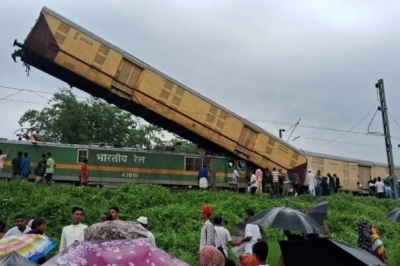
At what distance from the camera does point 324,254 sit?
15.3 feet

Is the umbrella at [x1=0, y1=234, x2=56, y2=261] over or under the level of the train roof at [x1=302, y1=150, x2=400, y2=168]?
under

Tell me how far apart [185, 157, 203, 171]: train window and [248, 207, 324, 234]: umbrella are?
54.5 feet

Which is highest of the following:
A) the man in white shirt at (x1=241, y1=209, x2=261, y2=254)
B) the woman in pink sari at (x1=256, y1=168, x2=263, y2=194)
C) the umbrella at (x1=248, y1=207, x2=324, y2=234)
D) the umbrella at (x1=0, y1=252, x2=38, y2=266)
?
the woman in pink sari at (x1=256, y1=168, x2=263, y2=194)

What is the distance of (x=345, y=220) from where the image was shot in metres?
16.2

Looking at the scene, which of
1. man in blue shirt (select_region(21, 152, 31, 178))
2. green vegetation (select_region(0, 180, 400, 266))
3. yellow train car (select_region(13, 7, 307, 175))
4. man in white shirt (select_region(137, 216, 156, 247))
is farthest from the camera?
yellow train car (select_region(13, 7, 307, 175))

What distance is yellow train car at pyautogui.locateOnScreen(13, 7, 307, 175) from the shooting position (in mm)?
19094

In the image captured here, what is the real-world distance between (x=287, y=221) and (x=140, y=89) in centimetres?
1454

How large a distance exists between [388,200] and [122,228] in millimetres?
19866

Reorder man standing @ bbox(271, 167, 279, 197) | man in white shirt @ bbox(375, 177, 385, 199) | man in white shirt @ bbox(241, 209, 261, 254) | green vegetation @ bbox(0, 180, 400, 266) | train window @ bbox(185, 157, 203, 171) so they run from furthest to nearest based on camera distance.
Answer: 1. man in white shirt @ bbox(375, 177, 385, 199)
2. train window @ bbox(185, 157, 203, 171)
3. man standing @ bbox(271, 167, 279, 197)
4. green vegetation @ bbox(0, 180, 400, 266)
5. man in white shirt @ bbox(241, 209, 261, 254)

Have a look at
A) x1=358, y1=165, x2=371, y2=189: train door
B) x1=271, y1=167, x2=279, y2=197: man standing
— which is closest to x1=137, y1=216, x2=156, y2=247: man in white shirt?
x1=271, y1=167, x2=279, y2=197: man standing

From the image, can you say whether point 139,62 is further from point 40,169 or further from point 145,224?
point 145,224

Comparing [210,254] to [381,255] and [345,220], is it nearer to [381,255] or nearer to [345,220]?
[381,255]

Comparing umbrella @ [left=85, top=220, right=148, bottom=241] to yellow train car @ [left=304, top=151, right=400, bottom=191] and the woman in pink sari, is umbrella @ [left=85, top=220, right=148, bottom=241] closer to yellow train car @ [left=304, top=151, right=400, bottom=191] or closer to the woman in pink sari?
the woman in pink sari

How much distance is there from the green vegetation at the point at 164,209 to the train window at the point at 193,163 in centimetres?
494
